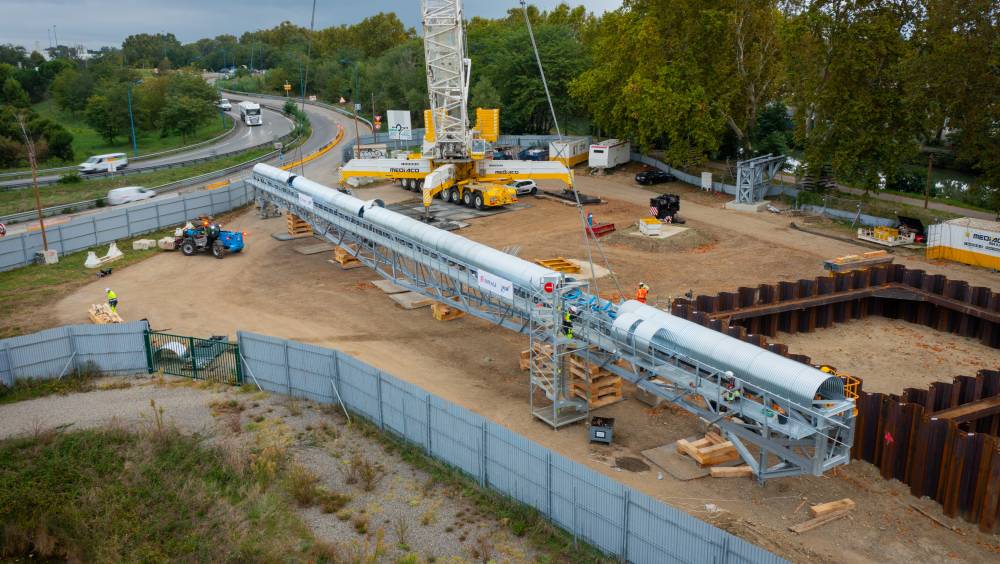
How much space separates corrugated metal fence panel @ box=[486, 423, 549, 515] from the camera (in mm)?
18328

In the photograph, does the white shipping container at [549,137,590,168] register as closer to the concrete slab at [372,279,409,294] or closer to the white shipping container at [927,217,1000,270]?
the white shipping container at [927,217,1000,270]

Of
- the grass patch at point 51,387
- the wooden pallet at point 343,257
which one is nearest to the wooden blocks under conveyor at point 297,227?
the wooden pallet at point 343,257

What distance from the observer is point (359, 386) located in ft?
78.3

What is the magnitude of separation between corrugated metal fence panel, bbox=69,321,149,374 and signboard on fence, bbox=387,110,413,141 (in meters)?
49.1

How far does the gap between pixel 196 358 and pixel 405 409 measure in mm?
9861

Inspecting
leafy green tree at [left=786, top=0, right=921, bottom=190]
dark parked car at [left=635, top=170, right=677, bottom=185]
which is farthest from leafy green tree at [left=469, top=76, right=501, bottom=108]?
leafy green tree at [left=786, top=0, right=921, bottom=190]

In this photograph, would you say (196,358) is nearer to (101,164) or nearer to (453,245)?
(453,245)

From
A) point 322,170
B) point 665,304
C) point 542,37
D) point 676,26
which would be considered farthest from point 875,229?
point 542,37

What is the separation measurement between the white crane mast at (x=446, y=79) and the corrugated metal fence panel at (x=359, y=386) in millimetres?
31124

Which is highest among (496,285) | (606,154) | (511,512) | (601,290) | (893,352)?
(606,154)

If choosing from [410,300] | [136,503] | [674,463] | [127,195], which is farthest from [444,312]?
[127,195]

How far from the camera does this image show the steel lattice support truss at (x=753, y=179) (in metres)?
52.8

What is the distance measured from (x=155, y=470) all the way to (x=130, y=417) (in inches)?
157

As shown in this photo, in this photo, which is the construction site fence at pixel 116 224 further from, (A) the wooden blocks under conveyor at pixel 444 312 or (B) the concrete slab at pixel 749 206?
(B) the concrete slab at pixel 749 206
